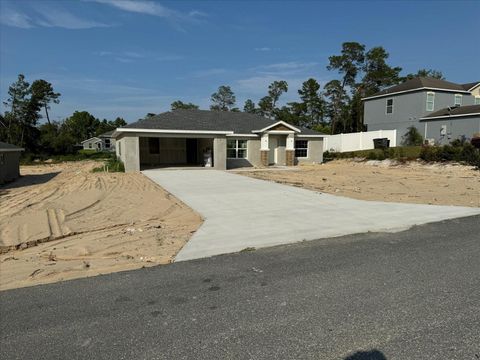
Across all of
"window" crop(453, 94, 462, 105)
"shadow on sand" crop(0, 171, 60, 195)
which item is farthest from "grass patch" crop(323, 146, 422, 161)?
"shadow on sand" crop(0, 171, 60, 195)

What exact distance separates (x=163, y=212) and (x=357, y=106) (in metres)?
47.1

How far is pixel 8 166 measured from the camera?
76.7 feet

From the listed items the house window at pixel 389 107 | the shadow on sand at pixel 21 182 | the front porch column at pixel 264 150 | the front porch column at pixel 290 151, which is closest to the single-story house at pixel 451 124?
the house window at pixel 389 107

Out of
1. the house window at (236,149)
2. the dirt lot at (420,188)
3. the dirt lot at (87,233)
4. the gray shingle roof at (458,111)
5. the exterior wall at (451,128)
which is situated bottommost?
the dirt lot at (87,233)

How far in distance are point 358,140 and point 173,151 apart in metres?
18.7

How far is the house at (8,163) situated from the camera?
21.9 metres

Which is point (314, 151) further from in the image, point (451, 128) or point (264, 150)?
point (451, 128)

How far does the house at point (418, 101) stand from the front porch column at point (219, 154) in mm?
18918

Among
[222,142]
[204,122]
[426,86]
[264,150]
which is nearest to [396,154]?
[426,86]

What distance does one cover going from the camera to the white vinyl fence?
3472cm

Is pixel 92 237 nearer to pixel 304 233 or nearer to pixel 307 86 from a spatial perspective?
pixel 304 233

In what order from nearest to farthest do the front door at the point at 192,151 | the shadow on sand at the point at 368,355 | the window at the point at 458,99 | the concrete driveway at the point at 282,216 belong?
the shadow on sand at the point at 368,355 → the concrete driveway at the point at 282,216 → the front door at the point at 192,151 → the window at the point at 458,99

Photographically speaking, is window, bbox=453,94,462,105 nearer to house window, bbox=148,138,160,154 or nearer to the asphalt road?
house window, bbox=148,138,160,154

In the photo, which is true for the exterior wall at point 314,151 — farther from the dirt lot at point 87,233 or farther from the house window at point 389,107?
the dirt lot at point 87,233
